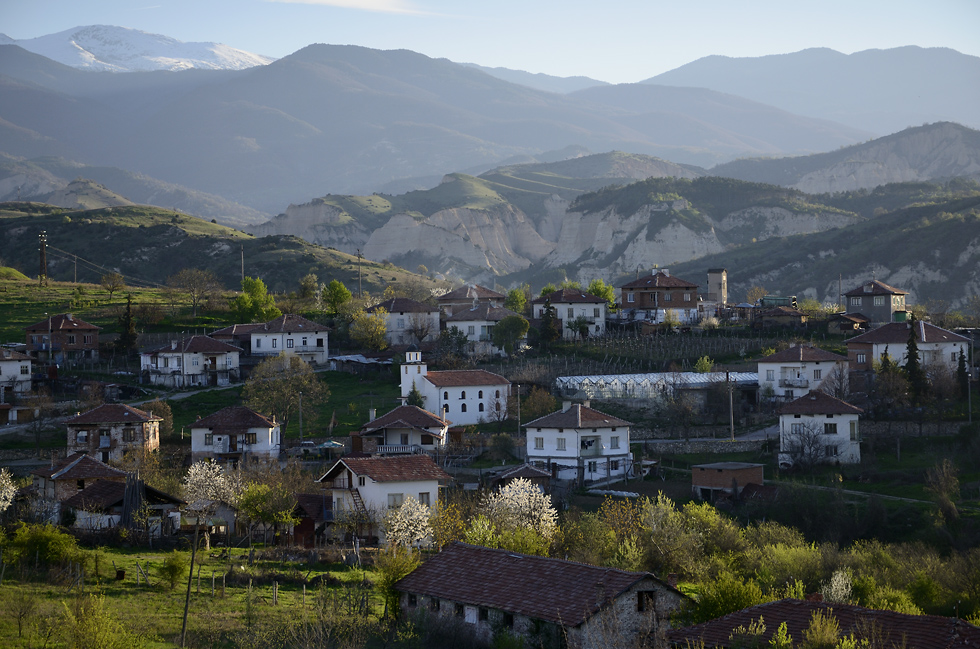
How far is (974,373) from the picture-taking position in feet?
194

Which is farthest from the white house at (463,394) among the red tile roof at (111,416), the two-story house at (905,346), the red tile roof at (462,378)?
the two-story house at (905,346)

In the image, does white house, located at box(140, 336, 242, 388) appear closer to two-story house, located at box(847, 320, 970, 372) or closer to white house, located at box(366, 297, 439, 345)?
white house, located at box(366, 297, 439, 345)

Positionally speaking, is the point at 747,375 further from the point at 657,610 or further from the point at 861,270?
the point at 861,270

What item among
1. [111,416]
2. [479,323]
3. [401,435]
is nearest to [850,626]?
[401,435]

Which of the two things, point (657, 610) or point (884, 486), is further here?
point (884, 486)

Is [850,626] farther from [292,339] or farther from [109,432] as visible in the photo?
[292,339]

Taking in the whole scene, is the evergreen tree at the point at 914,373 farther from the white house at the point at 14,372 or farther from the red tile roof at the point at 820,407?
the white house at the point at 14,372

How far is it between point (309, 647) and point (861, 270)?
116 meters

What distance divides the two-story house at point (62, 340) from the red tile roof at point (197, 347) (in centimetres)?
633

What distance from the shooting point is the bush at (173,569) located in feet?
102

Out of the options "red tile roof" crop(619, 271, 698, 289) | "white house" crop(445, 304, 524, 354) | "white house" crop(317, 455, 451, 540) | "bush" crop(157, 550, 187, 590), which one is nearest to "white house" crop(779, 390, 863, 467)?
"white house" crop(317, 455, 451, 540)

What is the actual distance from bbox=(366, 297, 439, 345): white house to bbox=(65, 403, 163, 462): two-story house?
2823cm

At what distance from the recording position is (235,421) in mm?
53188

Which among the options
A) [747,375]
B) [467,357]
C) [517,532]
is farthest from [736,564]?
[467,357]
